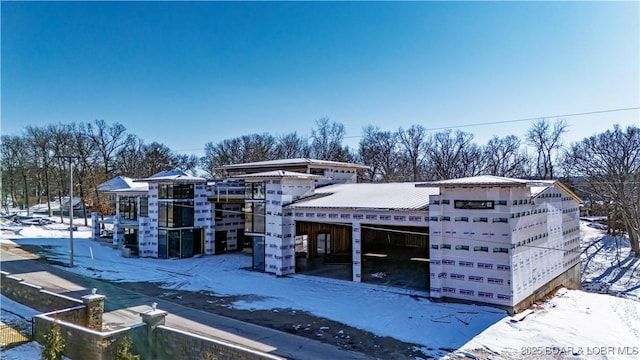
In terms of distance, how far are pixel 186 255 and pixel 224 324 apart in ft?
42.7

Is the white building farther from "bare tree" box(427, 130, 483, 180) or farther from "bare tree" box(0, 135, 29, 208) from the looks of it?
"bare tree" box(0, 135, 29, 208)

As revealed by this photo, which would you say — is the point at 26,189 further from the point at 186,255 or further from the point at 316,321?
the point at 316,321

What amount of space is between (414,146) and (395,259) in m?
29.0

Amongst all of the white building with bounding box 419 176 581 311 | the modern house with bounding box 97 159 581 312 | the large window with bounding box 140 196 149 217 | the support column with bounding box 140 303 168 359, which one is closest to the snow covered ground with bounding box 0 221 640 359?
the white building with bounding box 419 176 581 311

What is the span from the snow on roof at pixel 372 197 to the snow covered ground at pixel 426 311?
3278 mm

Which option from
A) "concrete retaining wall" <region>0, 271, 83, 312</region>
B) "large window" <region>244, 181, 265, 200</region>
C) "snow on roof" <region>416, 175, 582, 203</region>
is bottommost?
"concrete retaining wall" <region>0, 271, 83, 312</region>

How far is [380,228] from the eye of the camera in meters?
19.0

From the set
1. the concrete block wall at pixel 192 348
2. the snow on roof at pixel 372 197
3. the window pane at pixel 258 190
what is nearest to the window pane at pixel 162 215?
the window pane at pixel 258 190

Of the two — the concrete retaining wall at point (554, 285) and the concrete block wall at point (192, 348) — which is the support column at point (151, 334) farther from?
the concrete retaining wall at point (554, 285)

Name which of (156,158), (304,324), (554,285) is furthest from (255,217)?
(156,158)

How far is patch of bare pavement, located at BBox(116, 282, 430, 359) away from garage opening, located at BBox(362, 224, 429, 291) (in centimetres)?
443

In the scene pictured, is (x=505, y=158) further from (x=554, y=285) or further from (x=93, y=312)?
(x=93, y=312)

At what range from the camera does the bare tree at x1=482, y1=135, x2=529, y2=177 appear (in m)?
46.2

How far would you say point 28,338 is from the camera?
11.5 m
